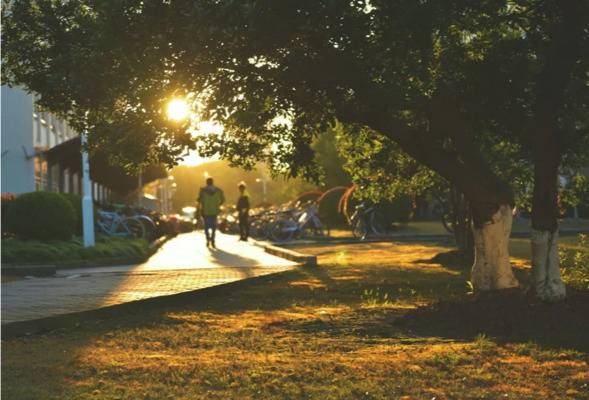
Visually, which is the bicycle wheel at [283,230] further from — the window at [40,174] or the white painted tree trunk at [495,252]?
the white painted tree trunk at [495,252]

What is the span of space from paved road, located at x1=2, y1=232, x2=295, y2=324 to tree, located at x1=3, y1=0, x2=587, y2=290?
1.71 meters

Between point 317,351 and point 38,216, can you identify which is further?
point 38,216

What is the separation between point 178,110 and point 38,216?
1074cm

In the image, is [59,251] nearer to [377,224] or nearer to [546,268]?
[546,268]

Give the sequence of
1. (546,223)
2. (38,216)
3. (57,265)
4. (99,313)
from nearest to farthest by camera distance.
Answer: (546,223)
(99,313)
(57,265)
(38,216)

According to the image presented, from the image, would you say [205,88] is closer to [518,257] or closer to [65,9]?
[65,9]

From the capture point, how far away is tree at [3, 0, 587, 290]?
7539 mm

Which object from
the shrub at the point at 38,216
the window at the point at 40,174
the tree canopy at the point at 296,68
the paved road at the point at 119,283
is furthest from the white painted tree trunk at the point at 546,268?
the window at the point at 40,174

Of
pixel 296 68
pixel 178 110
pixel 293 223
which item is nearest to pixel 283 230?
pixel 293 223

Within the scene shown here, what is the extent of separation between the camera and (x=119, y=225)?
24766mm

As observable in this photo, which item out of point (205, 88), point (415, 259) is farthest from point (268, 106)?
point (415, 259)

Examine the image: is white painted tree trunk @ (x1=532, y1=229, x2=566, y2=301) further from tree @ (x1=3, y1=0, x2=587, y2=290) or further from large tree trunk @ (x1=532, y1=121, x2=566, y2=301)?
tree @ (x1=3, y1=0, x2=587, y2=290)

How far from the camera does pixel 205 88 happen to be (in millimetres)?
8289

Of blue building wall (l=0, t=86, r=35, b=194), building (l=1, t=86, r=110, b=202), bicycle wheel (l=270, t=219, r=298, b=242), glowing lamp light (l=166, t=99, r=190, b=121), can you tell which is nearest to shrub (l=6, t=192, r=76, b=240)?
bicycle wheel (l=270, t=219, r=298, b=242)
